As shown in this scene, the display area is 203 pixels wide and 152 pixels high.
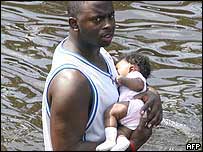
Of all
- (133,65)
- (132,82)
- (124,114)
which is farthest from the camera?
(133,65)

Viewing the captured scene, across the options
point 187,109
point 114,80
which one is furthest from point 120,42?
point 114,80

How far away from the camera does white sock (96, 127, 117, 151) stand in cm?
279

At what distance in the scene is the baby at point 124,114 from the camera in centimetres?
282

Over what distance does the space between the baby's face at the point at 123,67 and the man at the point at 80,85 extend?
477 mm

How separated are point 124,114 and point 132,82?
262 millimetres

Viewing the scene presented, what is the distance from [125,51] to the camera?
7086 mm

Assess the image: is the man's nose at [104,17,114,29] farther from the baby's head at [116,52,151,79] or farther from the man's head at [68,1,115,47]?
the baby's head at [116,52,151,79]

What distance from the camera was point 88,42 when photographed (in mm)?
2773

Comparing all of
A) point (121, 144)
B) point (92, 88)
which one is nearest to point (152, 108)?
point (121, 144)

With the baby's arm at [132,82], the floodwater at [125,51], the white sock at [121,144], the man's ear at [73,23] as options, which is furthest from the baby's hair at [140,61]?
the floodwater at [125,51]

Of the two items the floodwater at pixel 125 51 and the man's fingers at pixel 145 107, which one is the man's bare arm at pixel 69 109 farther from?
the floodwater at pixel 125 51

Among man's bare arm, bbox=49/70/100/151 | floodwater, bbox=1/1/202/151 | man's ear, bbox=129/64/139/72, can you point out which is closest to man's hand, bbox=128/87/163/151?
man's ear, bbox=129/64/139/72

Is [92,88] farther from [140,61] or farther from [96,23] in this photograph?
[140,61]

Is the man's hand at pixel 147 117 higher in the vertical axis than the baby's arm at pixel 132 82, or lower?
lower
